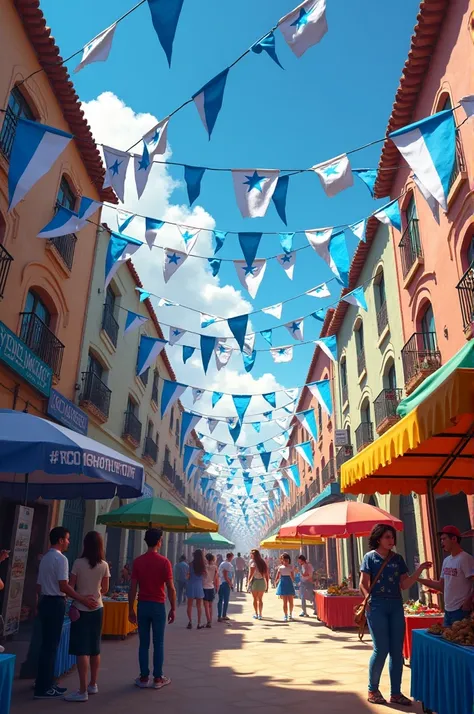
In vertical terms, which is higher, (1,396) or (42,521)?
(1,396)

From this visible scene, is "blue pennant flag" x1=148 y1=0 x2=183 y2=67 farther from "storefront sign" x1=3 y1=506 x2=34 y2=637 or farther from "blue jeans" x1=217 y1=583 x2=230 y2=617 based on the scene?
"blue jeans" x1=217 y1=583 x2=230 y2=617

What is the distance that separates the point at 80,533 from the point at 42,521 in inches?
94.7

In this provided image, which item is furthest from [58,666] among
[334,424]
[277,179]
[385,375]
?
[334,424]

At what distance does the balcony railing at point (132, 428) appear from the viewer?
17656 millimetres

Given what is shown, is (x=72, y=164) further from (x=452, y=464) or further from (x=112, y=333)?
(x=452, y=464)

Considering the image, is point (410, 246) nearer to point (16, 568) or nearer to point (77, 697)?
point (16, 568)

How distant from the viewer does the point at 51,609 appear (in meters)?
5.39

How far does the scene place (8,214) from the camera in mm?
9547

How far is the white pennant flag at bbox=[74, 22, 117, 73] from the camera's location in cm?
644

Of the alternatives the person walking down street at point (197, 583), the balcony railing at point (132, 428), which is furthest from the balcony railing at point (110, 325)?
the person walking down street at point (197, 583)

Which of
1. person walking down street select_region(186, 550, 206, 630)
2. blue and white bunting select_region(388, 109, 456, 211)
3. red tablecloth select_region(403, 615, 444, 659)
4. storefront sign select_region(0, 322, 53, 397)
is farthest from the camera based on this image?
person walking down street select_region(186, 550, 206, 630)

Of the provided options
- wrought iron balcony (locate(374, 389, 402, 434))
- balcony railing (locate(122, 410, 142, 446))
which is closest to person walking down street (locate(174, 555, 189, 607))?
balcony railing (locate(122, 410, 142, 446))

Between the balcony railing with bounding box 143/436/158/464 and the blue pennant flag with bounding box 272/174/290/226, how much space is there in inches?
572

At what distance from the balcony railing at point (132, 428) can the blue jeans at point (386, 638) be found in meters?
13.1
